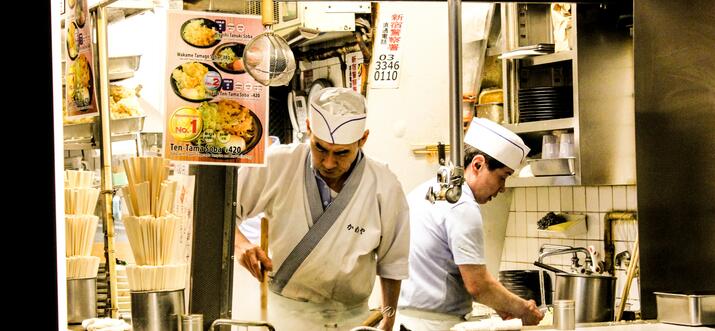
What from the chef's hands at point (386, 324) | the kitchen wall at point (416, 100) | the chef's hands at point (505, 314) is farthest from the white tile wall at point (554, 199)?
the chef's hands at point (386, 324)

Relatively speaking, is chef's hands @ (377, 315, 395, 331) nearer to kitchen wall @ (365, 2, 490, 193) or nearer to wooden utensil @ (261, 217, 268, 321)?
wooden utensil @ (261, 217, 268, 321)

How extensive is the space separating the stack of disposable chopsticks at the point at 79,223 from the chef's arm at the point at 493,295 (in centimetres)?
184

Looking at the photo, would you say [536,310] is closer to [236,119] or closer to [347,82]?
[347,82]

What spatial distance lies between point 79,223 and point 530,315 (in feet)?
7.47

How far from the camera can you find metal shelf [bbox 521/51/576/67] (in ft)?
15.5

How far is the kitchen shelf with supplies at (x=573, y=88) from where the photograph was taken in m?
4.70

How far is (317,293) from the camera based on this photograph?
3703 mm

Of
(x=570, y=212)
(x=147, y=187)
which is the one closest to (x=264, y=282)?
(x=147, y=187)

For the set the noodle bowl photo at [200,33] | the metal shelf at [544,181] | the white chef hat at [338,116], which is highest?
the noodle bowl photo at [200,33]

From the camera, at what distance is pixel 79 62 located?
8.78ft

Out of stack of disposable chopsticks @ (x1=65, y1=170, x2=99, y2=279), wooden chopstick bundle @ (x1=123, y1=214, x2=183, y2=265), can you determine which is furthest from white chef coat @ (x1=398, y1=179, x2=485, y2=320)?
wooden chopstick bundle @ (x1=123, y1=214, x2=183, y2=265)

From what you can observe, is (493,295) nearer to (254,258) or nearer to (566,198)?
(254,258)

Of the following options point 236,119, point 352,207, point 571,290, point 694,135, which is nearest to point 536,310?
point 571,290

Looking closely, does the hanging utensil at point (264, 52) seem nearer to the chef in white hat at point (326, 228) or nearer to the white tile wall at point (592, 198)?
the chef in white hat at point (326, 228)
